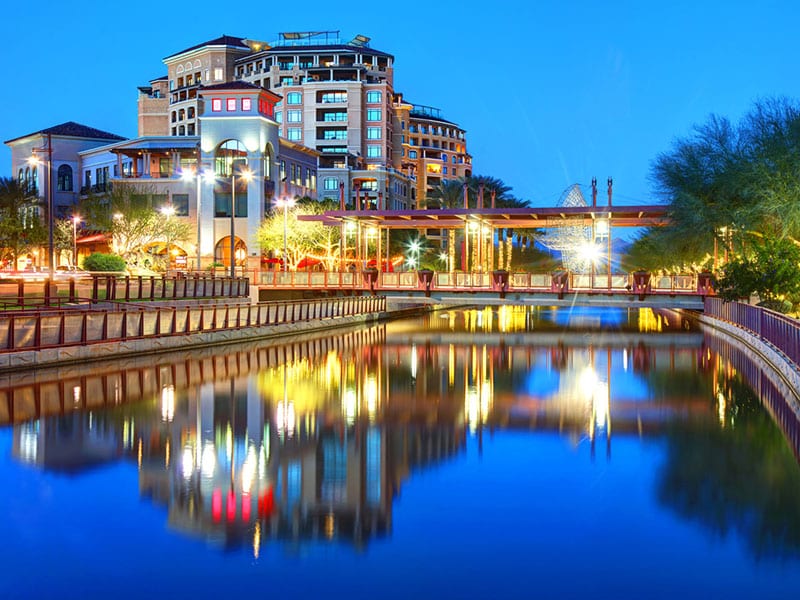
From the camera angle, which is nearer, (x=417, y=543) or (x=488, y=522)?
(x=417, y=543)

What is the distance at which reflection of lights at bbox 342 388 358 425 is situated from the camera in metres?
23.4

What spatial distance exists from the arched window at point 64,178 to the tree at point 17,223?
12287mm

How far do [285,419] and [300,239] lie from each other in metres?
58.2

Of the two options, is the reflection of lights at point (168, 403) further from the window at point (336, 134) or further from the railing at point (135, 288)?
the window at point (336, 134)

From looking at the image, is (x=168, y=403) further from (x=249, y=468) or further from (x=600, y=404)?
(x=600, y=404)

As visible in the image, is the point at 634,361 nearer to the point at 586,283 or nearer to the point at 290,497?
the point at 586,283

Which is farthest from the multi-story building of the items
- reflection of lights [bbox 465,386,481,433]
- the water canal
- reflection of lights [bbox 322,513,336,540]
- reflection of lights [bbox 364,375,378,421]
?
reflection of lights [bbox 322,513,336,540]

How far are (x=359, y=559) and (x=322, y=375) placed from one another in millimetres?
20749

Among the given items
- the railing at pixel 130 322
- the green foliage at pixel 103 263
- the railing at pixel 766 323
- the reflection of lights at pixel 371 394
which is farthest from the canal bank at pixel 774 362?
the green foliage at pixel 103 263

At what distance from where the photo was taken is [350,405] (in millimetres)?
25703

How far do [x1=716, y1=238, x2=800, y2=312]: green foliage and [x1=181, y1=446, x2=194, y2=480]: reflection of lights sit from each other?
102ft

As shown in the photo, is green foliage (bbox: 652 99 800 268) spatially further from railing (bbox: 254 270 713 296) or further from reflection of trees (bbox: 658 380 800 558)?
reflection of trees (bbox: 658 380 800 558)

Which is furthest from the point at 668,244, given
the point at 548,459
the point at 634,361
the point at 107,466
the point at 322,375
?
the point at 107,466

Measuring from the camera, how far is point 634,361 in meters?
38.9
